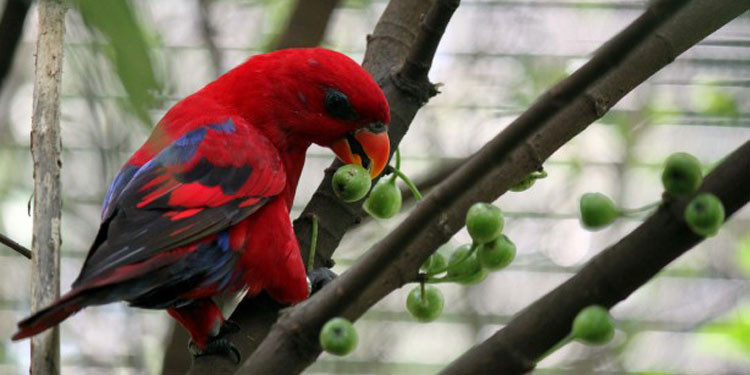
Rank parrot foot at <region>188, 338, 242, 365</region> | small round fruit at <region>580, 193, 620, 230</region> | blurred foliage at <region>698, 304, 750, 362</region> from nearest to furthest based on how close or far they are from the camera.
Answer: small round fruit at <region>580, 193, 620, 230</region>, parrot foot at <region>188, 338, 242, 365</region>, blurred foliage at <region>698, 304, 750, 362</region>

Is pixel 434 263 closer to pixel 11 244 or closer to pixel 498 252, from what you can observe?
pixel 498 252

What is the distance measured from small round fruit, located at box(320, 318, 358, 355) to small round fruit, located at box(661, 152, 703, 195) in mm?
422

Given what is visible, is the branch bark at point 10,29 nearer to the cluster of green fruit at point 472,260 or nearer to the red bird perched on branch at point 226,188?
the red bird perched on branch at point 226,188

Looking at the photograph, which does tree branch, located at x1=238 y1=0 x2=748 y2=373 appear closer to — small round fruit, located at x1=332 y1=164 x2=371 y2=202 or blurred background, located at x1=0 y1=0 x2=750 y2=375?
small round fruit, located at x1=332 y1=164 x2=371 y2=202

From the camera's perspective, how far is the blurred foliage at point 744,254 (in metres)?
4.20

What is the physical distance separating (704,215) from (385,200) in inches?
31.6

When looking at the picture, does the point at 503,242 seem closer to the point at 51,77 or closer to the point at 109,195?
the point at 51,77

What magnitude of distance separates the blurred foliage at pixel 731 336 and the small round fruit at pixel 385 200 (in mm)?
2430

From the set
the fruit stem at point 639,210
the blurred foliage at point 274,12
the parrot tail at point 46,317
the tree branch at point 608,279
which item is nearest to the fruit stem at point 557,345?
the tree branch at point 608,279

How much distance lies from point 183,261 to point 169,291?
0.23 feet

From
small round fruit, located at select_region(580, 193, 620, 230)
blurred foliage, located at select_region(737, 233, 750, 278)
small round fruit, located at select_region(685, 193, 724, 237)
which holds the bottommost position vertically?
small round fruit, located at select_region(685, 193, 724, 237)

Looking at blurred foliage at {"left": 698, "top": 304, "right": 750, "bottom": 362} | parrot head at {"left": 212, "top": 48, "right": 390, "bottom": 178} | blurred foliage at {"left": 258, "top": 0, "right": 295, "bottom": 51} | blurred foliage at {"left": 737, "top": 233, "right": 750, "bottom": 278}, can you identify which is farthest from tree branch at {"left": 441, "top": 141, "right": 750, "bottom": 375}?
blurred foliage at {"left": 258, "top": 0, "right": 295, "bottom": 51}

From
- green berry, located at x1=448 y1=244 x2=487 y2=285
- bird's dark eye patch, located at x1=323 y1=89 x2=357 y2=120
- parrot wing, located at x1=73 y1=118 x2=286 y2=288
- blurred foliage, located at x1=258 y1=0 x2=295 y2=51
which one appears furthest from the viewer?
blurred foliage, located at x1=258 y1=0 x2=295 y2=51

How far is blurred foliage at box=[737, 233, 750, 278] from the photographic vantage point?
4.20 meters
